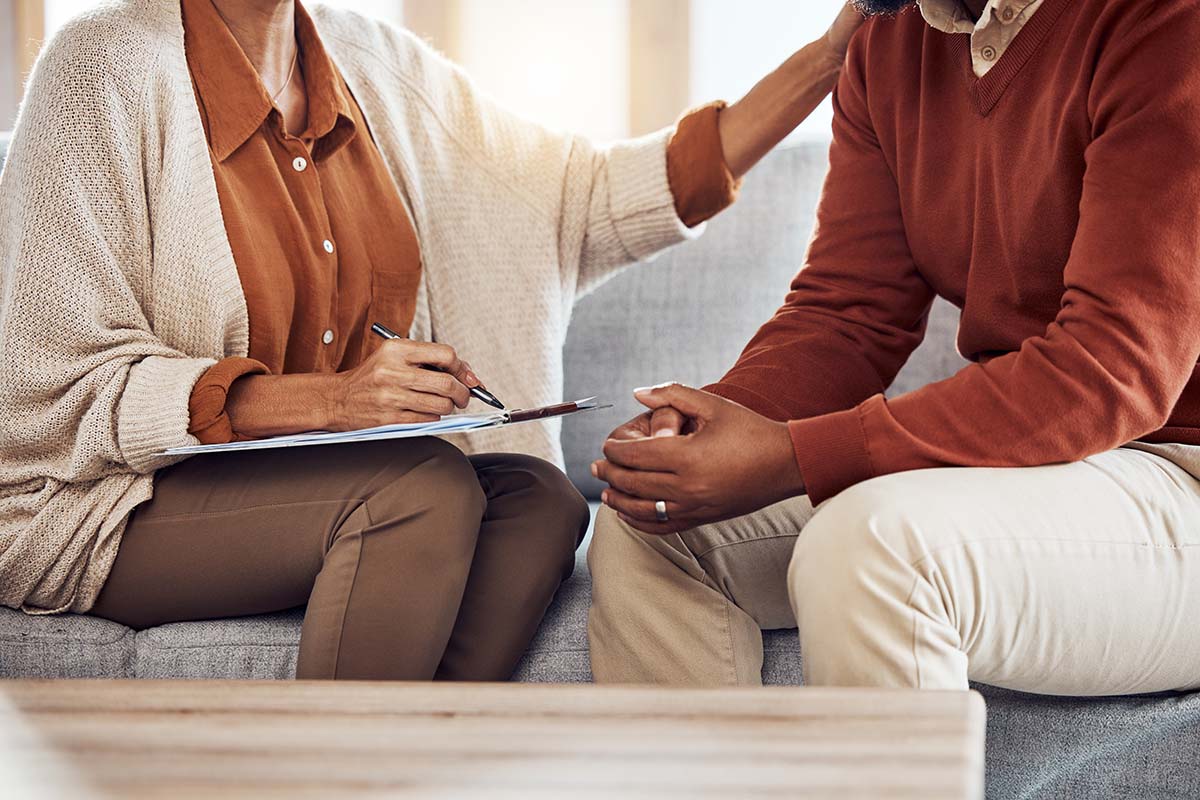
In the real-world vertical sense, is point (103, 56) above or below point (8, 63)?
above

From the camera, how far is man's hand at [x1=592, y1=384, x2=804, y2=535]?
104cm

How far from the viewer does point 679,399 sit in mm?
1117

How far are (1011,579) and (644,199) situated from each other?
829mm

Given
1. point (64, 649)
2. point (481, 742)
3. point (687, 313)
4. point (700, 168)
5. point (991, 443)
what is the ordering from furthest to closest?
point (687, 313) → point (700, 168) → point (64, 649) → point (991, 443) → point (481, 742)

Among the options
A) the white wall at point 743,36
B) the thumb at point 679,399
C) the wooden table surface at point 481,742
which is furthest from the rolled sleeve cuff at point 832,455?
the white wall at point 743,36

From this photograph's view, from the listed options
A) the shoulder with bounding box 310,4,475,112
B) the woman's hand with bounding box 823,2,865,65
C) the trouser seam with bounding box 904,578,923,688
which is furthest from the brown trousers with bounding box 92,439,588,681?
the woman's hand with bounding box 823,2,865,65

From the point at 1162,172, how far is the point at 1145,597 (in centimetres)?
34

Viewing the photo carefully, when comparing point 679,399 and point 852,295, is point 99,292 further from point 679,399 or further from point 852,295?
point 852,295

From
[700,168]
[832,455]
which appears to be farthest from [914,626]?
[700,168]

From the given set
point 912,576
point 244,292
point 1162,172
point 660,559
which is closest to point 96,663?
point 244,292

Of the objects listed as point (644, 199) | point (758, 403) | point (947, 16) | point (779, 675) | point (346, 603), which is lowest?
point (779, 675)

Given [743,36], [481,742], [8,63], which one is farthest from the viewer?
[8,63]

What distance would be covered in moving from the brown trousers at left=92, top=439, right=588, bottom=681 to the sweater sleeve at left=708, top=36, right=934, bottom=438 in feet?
1.05

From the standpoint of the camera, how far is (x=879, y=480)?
950mm
